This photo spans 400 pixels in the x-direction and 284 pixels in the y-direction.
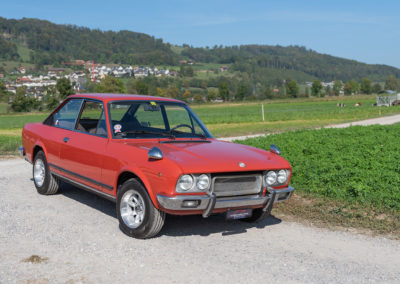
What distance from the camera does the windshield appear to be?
647cm

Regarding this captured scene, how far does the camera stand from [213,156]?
5.55 meters

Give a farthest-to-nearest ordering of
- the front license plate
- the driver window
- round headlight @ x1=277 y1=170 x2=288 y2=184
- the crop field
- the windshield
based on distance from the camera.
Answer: the driver window
the crop field
the windshield
round headlight @ x1=277 y1=170 x2=288 y2=184
the front license plate

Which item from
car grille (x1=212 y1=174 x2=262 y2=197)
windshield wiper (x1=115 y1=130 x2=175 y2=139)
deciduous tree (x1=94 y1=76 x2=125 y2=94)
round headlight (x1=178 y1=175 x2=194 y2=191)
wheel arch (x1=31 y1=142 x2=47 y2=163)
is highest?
deciduous tree (x1=94 y1=76 x2=125 y2=94)

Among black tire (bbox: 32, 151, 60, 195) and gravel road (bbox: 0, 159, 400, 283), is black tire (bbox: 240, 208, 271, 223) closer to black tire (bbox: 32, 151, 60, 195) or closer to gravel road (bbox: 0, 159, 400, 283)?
gravel road (bbox: 0, 159, 400, 283)

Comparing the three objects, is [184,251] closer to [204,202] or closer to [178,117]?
[204,202]

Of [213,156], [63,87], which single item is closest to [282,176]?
[213,156]

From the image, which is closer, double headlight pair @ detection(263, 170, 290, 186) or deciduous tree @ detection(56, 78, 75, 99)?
double headlight pair @ detection(263, 170, 290, 186)

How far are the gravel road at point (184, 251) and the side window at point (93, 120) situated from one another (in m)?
1.24

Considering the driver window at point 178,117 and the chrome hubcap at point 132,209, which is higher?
the driver window at point 178,117

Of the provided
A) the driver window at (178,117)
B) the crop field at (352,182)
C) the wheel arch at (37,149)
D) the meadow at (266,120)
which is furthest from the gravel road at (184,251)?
the meadow at (266,120)

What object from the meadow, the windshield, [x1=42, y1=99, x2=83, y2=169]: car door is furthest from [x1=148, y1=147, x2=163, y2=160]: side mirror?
the meadow

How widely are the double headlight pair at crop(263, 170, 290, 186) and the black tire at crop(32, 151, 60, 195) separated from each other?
12.6ft

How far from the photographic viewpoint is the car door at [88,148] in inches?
247

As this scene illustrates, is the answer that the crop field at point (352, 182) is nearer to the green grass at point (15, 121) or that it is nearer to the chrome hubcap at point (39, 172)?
the chrome hubcap at point (39, 172)
